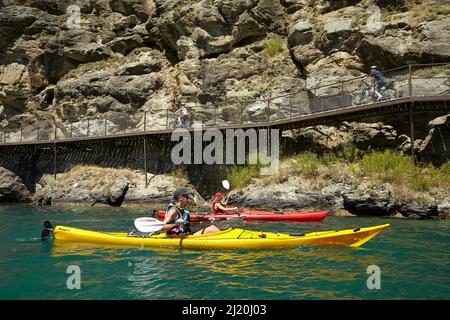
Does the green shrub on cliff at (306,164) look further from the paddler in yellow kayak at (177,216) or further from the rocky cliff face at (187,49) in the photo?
the paddler in yellow kayak at (177,216)

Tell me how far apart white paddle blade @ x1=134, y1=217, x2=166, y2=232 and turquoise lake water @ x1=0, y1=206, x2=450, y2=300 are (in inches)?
22.1

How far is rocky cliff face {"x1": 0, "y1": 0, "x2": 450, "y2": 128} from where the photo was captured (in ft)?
68.8

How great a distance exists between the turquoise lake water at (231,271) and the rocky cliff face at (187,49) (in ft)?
41.5

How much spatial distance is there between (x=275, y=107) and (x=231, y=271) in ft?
46.1

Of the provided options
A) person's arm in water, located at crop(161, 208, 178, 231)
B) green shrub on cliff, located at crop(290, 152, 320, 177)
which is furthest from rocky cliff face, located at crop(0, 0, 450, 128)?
→ person's arm in water, located at crop(161, 208, 178, 231)

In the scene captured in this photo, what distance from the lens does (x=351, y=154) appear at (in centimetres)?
1873

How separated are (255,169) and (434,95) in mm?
8516

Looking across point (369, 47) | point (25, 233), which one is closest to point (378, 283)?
point (25, 233)

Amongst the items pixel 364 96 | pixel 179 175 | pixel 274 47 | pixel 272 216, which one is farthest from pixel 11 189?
pixel 364 96

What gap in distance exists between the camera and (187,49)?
27.5 metres

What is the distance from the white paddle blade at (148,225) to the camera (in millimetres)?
9507

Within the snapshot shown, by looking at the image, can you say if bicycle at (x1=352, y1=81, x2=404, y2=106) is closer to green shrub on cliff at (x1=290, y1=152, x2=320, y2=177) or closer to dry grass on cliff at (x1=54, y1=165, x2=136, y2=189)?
green shrub on cliff at (x1=290, y1=152, x2=320, y2=177)

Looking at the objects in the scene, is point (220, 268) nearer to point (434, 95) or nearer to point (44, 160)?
point (434, 95)
